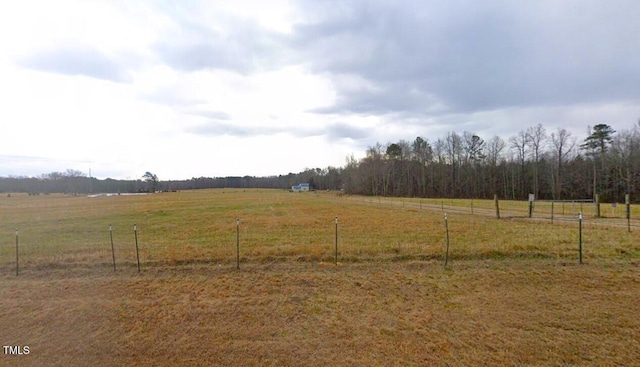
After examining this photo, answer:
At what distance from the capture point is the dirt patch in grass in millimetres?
3951

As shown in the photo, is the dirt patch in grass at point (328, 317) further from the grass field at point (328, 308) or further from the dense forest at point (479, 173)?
the dense forest at point (479, 173)

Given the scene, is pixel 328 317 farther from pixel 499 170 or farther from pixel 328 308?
pixel 499 170

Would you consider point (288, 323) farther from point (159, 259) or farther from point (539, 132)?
point (539, 132)

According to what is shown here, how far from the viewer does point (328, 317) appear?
5.05m

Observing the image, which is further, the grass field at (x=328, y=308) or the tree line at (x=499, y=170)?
the tree line at (x=499, y=170)

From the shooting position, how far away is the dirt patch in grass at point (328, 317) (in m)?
3.95

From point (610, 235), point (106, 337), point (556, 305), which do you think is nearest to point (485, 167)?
point (610, 235)

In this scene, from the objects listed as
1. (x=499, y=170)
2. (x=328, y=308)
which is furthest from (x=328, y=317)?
(x=499, y=170)

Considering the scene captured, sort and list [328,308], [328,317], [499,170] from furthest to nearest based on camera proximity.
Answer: [499,170] < [328,308] < [328,317]

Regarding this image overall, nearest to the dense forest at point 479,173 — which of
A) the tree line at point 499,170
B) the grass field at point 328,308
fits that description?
the tree line at point 499,170

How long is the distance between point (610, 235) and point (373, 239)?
1043 centimetres

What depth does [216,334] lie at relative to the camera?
4.52 m

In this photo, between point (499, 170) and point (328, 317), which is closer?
point (328, 317)

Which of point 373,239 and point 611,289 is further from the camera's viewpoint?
point 373,239
